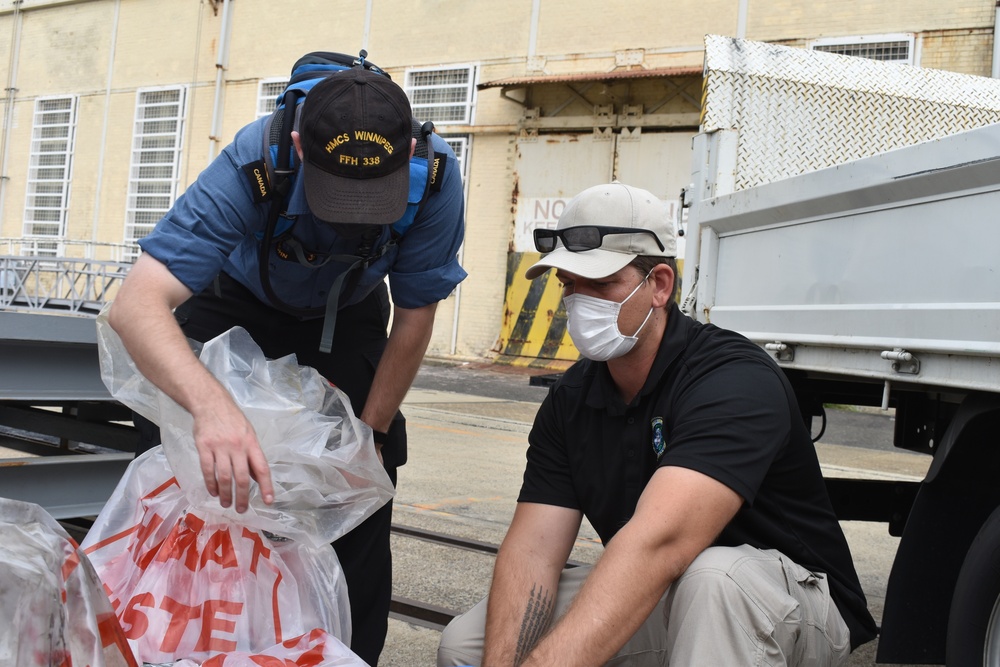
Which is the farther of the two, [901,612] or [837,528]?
[901,612]

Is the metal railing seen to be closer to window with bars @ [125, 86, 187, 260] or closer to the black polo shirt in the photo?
the black polo shirt

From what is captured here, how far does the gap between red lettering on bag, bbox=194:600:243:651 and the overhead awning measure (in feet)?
40.4

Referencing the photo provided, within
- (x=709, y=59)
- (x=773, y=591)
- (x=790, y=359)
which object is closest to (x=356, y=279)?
(x=773, y=591)

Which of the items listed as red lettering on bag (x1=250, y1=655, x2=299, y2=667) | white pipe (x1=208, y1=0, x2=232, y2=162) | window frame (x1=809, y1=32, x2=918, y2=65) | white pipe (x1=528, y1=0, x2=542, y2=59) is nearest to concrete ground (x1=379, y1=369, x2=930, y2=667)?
red lettering on bag (x1=250, y1=655, x2=299, y2=667)

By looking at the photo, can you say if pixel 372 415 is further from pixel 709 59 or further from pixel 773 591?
pixel 709 59

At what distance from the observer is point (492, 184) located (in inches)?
626

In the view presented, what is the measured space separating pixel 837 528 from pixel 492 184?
13989 mm

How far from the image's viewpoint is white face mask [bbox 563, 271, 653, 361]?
7.42 feet

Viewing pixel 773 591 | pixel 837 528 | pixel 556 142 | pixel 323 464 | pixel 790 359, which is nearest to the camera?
pixel 773 591

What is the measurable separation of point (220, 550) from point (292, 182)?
2.68ft

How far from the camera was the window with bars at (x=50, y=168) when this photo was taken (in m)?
20.6

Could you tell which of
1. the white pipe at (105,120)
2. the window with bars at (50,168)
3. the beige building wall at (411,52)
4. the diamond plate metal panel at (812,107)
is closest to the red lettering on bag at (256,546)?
the diamond plate metal panel at (812,107)

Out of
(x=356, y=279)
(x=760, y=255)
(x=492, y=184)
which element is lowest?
(x=356, y=279)

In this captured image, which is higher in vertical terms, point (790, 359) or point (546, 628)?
point (790, 359)
